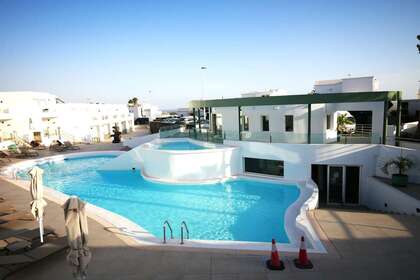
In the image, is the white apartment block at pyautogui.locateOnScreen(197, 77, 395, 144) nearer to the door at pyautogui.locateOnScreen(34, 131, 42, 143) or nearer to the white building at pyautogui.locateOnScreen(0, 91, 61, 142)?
the white building at pyautogui.locateOnScreen(0, 91, 61, 142)

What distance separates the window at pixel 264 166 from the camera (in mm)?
18219

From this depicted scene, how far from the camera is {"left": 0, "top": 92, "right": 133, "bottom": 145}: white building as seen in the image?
33.9 meters

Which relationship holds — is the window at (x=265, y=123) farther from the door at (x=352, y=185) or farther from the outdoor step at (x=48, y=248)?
the outdoor step at (x=48, y=248)

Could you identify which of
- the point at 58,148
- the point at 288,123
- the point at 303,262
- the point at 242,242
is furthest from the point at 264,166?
the point at 58,148

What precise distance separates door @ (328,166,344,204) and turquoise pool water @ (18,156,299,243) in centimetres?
222

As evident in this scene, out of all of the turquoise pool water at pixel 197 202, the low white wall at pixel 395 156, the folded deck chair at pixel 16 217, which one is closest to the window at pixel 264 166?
the turquoise pool water at pixel 197 202

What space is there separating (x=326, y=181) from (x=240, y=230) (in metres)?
8.03

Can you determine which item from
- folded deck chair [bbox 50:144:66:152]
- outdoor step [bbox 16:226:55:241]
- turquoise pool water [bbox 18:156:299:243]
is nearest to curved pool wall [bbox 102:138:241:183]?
turquoise pool water [bbox 18:156:299:243]

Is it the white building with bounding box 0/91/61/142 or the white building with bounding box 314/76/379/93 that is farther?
the white building with bounding box 0/91/61/142

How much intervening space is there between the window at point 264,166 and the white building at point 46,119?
26.9 m

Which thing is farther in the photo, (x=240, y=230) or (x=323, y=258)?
(x=240, y=230)

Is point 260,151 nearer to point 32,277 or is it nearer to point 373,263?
point 373,263

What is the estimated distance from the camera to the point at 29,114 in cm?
3497

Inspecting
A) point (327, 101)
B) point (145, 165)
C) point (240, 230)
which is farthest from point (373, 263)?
point (145, 165)
